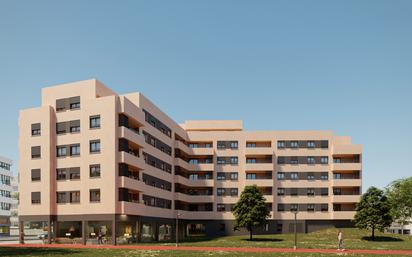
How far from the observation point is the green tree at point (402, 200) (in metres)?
101

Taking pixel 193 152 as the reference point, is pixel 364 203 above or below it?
below

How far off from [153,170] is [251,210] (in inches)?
720

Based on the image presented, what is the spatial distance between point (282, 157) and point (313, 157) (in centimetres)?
651

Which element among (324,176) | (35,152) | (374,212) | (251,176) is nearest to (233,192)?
(251,176)

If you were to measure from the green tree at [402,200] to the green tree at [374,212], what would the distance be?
26459 millimetres

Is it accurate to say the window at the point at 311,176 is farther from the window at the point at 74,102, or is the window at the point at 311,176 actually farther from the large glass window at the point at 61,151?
the large glass window at the point at 61,151

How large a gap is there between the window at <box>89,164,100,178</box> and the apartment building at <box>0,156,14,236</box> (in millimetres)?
90155

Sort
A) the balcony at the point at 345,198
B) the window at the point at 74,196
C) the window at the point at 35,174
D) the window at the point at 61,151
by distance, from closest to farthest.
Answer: the window at the point at 74,196 < the window at the point at 61,151 < the window at the point at 35,174 < the balcony at the point at 345,198

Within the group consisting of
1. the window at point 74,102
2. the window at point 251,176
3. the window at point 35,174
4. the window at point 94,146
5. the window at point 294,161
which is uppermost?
the window at point 74,102

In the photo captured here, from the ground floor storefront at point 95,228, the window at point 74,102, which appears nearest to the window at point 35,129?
the window at point 74,102

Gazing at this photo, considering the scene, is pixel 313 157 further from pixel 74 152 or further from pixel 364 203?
pixel 74 152

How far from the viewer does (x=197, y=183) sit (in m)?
93.8

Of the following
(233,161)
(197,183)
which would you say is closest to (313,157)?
(233,161)

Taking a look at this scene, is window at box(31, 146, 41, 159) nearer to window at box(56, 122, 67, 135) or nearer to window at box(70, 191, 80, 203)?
window at box(56, 122, 67, 135)
